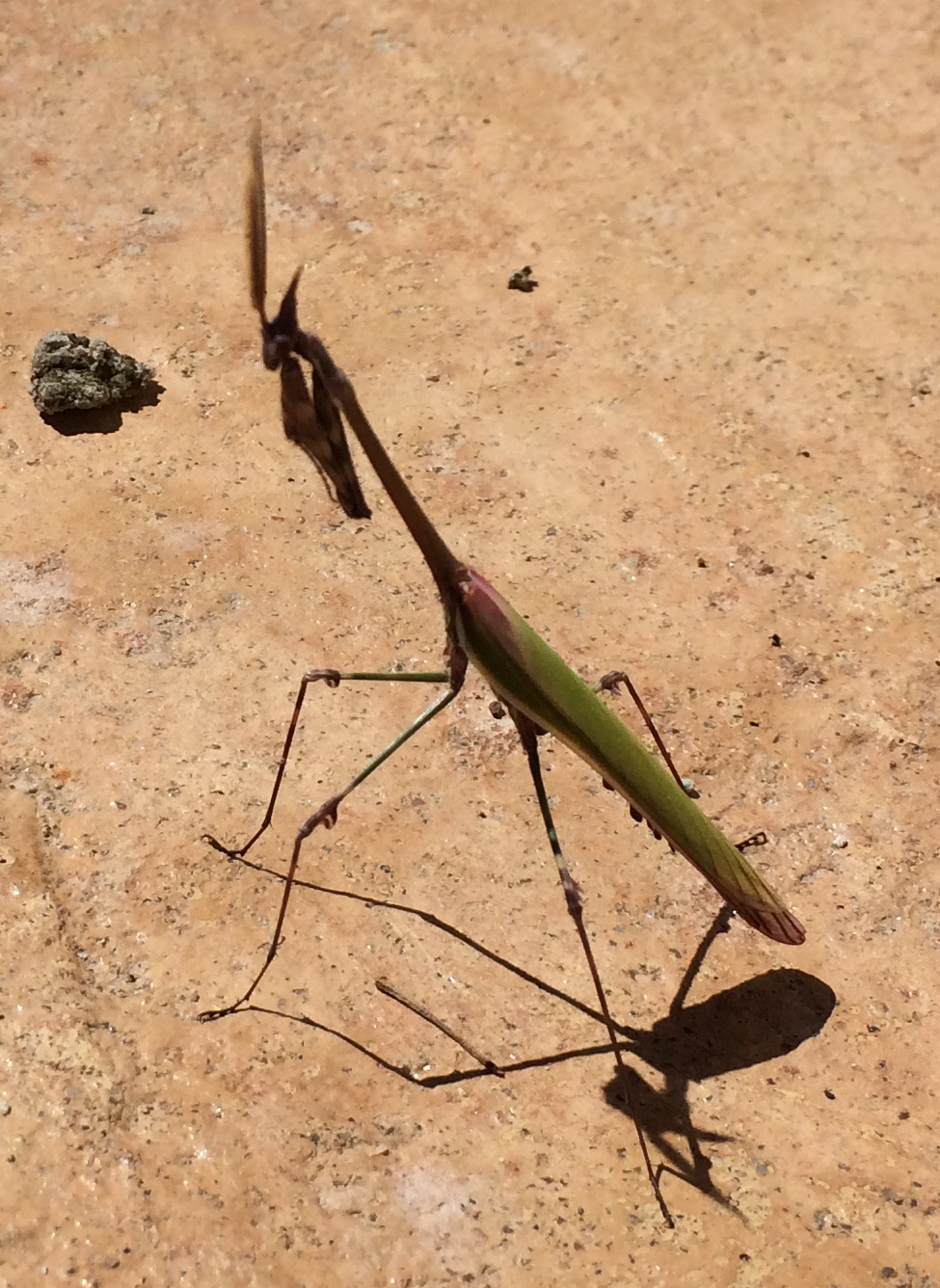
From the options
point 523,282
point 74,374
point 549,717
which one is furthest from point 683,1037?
point 523,282

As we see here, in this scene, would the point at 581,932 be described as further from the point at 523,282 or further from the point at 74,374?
the point at 523,282

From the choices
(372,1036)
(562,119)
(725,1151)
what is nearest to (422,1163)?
(372,1036)

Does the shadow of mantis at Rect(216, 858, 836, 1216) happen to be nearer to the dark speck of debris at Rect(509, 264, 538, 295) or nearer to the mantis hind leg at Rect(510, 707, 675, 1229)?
the mantis hind leg at Rect(510, 707, 675, 1229)

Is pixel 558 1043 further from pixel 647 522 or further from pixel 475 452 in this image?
pixel 475 452

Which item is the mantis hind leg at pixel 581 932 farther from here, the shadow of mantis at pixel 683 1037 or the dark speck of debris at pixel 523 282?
the dark speck of debris at pixel 523 282

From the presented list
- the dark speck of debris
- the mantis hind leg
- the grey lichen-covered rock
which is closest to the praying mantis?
the mantis hind leg

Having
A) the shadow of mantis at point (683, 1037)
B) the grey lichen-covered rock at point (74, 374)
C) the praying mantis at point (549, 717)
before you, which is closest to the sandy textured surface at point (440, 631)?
the shadow of mantis at point (683, 1037)
